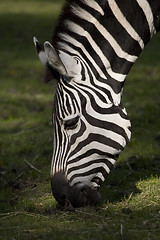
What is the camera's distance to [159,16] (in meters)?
4.71

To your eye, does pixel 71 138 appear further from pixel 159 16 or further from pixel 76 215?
pixel 159 16

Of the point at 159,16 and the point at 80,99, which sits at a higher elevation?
the point at 159,16

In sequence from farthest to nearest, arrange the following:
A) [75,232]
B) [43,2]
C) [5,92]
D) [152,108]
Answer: [43,2]
[5,92]
[152,108]
[75,232]

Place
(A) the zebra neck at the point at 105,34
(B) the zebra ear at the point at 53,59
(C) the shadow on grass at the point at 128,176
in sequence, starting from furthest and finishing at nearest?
(C) the shadow on grass at the point at 128,176
(A) the zebra neck at the point at 105,34
(B) the zebra ear at the point at 53,59

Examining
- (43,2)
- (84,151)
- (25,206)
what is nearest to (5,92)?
(25,206)

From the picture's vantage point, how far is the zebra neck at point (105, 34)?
A: 435cm

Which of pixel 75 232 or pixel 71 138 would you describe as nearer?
pixel 75 232

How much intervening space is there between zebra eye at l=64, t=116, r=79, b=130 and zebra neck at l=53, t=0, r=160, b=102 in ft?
1.50

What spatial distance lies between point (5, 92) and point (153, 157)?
16.3 feet

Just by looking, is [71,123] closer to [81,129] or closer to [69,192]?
[81,129]

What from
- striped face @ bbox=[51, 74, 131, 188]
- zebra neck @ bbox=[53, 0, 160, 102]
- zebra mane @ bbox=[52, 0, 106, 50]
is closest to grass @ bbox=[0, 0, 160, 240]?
striped face @ bbox=[51, 74, 131, 188]

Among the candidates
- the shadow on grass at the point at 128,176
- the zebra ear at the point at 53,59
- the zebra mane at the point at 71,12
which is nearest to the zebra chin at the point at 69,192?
the shadow on grass at the point at 128,176

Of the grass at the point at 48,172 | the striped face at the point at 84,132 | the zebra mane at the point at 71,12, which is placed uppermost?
the zebra mane at the point at 71,12

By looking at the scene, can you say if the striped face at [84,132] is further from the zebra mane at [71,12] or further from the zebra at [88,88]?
the zebra mane at [71,12]
